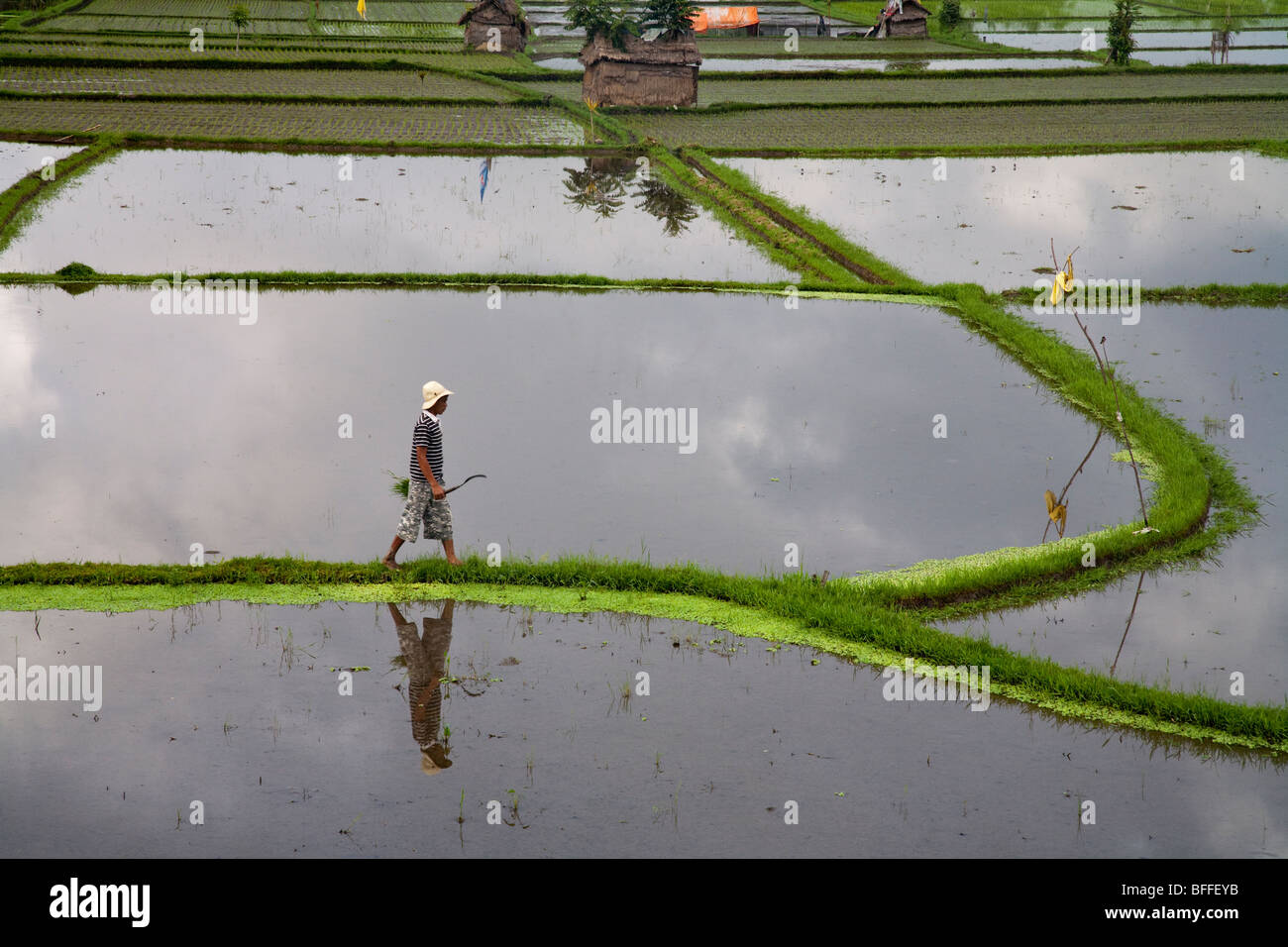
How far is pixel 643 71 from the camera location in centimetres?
2367

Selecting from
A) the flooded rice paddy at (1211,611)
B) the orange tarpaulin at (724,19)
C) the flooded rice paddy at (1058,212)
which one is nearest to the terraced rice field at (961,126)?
the flooded rice paddy at (1058,212)

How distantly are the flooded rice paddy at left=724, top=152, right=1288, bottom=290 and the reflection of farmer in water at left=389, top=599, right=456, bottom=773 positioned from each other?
829 cm

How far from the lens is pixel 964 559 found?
7117 millimetres

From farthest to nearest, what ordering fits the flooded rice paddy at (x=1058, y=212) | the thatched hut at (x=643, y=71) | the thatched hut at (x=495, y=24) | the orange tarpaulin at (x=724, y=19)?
the orange tarpaulin at (x=724, y=19)
the thatched hut at (x=495, y=24)
the thatched hut at (x=643, y=71)
the flooded rice paddy at (x=1058, y=212)

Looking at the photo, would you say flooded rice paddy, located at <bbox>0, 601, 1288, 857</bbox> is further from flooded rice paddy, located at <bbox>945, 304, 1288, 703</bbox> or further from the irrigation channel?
flooded rice paddy, located at <bbox>945, 304, 1288, 703</bbox>

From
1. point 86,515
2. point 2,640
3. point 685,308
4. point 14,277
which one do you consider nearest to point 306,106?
point 14,277

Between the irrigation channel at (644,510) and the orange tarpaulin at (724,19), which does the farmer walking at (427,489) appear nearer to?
the irrigation channel at (644,510)

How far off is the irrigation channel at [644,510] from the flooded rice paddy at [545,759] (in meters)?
0.02

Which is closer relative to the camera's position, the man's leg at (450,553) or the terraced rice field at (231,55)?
the man's leg at (450,553)

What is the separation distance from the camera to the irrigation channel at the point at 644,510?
5.04 meters

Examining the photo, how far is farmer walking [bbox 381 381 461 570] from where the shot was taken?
6.88 m

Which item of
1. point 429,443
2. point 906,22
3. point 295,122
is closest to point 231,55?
point 295,122

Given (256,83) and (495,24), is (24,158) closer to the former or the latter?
(256,83)

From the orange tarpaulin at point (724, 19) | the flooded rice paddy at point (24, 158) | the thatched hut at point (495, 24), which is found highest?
the orange tarpaulin at point (724, 19)
